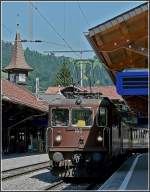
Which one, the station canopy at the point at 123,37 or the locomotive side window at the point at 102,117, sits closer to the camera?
the station canopy at the point at 123,37

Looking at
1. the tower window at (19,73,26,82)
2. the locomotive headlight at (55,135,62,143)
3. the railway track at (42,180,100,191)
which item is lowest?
the railway track at (42,180,100,191)

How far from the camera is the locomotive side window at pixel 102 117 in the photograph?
650 inches

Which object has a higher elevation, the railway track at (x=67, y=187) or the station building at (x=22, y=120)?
the station building at (x=22, y=120)

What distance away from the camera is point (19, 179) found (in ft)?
60.5

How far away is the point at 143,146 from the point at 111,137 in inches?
709

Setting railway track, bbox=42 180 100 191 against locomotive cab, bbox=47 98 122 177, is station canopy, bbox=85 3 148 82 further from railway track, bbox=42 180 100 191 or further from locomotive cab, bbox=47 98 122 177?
railway track, bbox=42 180 100 191

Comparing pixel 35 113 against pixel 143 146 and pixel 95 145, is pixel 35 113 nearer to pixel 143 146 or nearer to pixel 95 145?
pixel 143 146

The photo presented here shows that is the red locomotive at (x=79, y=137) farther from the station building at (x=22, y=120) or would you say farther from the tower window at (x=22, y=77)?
the tower window at (x=22, y=77)

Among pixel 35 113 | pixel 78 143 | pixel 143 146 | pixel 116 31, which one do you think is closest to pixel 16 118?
pixel 35 113

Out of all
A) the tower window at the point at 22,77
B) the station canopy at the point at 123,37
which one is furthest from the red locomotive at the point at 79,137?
the tower window at the point at 22,77

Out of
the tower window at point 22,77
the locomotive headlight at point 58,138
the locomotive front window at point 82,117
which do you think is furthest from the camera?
the tower window at point 22,77

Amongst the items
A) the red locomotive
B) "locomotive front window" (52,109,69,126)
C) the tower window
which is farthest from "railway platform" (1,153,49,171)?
the tower window

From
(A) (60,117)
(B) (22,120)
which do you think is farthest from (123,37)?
(B) (22,120)

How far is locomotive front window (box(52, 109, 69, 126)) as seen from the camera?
657 inches
